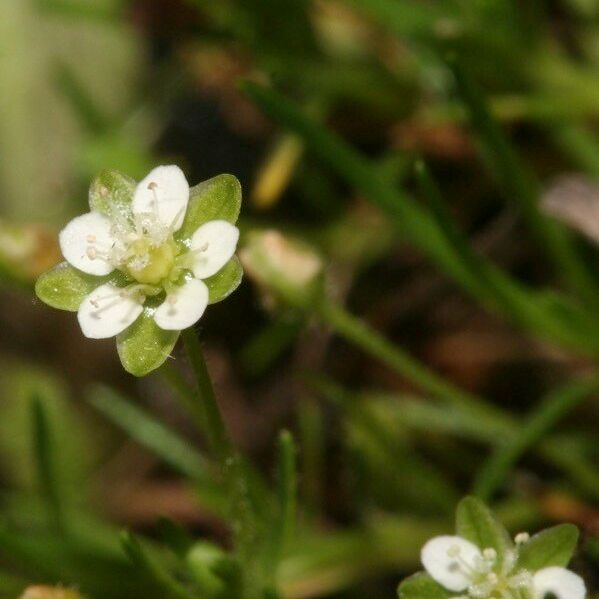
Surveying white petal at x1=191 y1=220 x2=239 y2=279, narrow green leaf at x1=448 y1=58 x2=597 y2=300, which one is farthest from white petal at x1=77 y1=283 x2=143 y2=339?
narrow green leaf at x1=448 y1=58 x2=597 y2=300

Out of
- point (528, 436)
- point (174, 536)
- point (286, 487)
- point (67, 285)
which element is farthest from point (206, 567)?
point (528, 436)

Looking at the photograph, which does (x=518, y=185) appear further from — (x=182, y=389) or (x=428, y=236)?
(x=182, y=389)

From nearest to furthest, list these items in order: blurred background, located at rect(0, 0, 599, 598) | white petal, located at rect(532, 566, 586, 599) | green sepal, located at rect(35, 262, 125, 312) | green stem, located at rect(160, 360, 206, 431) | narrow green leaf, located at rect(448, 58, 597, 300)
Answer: white petal, located at rect(532, 566, 586, 599) < green sepal, located at rect(35, 262, 125, 312) < green stem, located at rect(160, 360, 206, 431) < narrow green leaf, located at rect(448, 58, 597, 300) < blurred background, located at rect(0, 0, 599, 598)

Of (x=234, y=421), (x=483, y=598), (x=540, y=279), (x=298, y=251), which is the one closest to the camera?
(x=483, y=598)

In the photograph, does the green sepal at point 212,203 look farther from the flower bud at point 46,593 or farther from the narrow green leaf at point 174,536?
the flower bud at point 46,593

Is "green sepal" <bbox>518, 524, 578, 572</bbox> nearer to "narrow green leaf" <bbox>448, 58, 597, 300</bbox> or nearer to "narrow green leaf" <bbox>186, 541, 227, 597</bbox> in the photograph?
"narrow green leaf" <bbox>186, 541, 227, 597</bbox>

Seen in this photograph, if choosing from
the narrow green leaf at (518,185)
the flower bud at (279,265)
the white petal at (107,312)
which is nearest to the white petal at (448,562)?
the white petal at (107,312)

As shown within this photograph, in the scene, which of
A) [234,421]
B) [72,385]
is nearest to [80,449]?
[72,385]

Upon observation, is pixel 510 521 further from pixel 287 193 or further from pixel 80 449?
pixel 80 449
